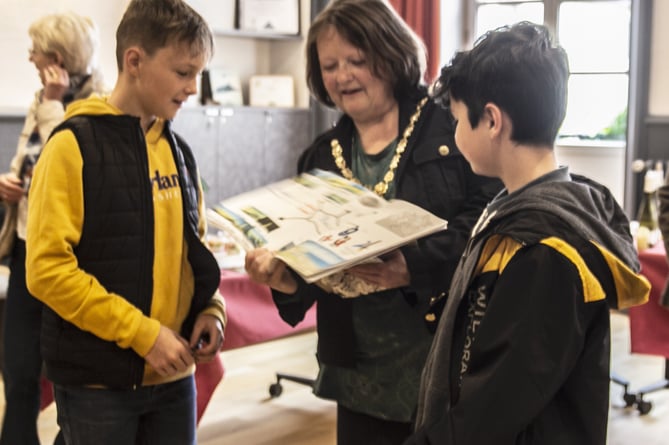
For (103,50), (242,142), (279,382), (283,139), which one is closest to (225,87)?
(242,142)

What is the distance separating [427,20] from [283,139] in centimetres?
131

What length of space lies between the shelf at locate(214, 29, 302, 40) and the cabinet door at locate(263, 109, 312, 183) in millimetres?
533

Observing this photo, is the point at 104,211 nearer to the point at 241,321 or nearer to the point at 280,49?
the point at 241,321

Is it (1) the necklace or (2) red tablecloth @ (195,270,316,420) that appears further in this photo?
(2) red tablecloth @ (195,270,316,420)

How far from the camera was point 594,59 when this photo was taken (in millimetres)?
5996

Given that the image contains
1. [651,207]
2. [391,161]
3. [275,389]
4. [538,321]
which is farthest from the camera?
[275,389]

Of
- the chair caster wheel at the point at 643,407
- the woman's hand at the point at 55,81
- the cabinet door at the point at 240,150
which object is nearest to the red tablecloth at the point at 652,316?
the chair caster wheel at the point at 643,407

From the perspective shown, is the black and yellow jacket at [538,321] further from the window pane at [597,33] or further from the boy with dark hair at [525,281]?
the window pane at [597,33]

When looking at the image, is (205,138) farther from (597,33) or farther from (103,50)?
(597,33)

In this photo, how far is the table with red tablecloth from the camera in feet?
9.27

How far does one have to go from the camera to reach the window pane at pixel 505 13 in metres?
6.18

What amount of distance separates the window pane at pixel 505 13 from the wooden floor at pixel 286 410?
8.61 feet

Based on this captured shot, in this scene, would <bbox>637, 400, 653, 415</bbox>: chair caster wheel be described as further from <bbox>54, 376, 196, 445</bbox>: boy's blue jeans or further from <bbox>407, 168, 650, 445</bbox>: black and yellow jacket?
<bbox>407, 168, 650, 445</bbox>: black and yellow jacket

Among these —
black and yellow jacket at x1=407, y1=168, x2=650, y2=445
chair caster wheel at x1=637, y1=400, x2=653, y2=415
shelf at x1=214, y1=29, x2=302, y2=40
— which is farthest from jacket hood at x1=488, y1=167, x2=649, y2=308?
shelf at x1=214, y1=29, x2=302, y2=40
